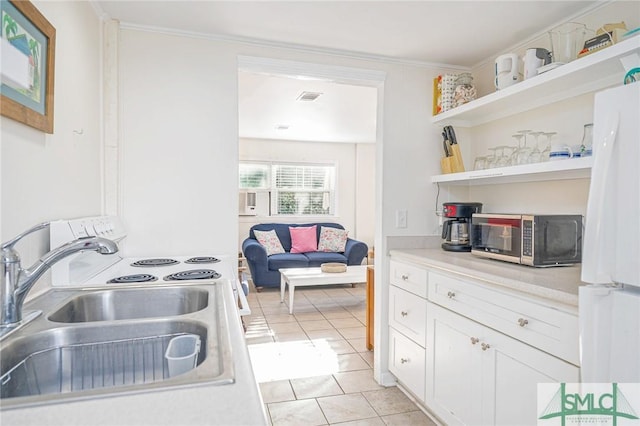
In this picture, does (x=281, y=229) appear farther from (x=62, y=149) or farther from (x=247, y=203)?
(x=62, y=149)

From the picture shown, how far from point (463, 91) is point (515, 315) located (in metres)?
1.52

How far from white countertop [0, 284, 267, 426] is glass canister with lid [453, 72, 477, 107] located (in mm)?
2332

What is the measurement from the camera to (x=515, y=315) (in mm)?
1528

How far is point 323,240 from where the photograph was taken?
611cm

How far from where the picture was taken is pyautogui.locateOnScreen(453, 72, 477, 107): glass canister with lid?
95.9 inches

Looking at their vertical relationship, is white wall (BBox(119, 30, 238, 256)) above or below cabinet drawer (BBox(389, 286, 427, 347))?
above

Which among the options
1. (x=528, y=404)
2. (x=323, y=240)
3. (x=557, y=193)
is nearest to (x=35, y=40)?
(x=528, y=404)

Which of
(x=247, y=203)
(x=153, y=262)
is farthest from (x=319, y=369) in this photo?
(x=247, y=203)

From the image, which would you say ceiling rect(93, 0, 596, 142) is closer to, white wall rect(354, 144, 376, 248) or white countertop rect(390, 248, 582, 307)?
white countertop rect(390, 248, 582, 307)

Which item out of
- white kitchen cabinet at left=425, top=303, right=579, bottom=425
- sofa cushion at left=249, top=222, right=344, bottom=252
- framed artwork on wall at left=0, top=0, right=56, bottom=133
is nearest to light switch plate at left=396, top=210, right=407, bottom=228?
white kitchen cabinet at left=425, top=303, right=579, bottom=425

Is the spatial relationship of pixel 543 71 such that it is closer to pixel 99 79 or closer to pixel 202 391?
pixel 202 391

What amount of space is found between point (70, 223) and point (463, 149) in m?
2.44

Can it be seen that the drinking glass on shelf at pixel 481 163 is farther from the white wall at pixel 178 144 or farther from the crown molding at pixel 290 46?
the white wall at pixel 178 144

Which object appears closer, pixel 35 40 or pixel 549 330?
pixel 35 40
